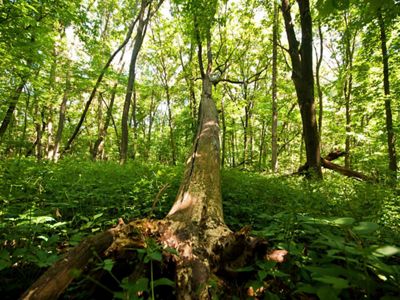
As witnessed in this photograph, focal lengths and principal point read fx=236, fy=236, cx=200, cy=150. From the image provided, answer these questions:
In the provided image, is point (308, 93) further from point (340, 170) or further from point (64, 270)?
point (64, 270)

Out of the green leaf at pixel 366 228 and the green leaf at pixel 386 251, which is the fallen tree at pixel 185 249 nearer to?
the green leaf at pixel 366 228

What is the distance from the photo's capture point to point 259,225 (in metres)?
2.98

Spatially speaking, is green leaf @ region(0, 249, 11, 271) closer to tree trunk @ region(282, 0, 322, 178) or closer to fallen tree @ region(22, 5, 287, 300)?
fallen tree @ region(22, 5, 287, 300)

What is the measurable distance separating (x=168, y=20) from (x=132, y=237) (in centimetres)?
1898

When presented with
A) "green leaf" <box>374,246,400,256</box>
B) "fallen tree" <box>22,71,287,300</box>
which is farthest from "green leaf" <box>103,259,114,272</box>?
"green leaf" <box>374,246,400,256</box>

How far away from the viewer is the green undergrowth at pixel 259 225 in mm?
1267

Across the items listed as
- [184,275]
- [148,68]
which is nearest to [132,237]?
[184,275]

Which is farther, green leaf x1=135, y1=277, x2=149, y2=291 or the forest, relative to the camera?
the forest

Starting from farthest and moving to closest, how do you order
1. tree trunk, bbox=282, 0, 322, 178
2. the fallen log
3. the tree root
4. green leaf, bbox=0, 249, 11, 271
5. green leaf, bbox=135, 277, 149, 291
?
the fallen log < tree trunk, bbox=282, 0, 322, 178 < the tree root < green leaf, bbox=0, 249, 11, 271 < green leaf, bbox=135, 277, 149, 291

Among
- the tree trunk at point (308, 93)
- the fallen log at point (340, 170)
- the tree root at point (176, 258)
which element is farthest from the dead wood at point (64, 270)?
the fallen log at point (340, 170)

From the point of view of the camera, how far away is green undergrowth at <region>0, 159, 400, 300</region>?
4.16 feet

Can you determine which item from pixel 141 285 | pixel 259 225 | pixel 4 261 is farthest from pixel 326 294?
pixel 259 225

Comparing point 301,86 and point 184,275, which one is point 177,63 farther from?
point 184,275

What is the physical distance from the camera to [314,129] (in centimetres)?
732
